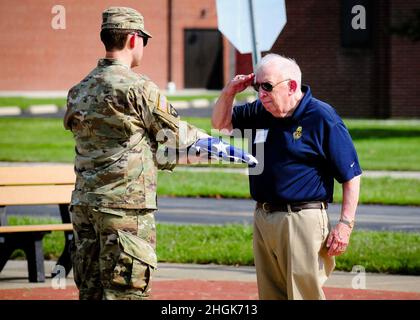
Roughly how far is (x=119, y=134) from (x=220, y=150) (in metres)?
0.54

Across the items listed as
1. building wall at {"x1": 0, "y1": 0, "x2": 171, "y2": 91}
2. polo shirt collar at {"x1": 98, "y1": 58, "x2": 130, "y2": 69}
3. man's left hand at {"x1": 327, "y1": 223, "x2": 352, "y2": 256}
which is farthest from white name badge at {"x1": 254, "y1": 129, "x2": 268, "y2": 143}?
building wall at {"x1": 0, "y1": 0, "x2": 171, "y2": 91}

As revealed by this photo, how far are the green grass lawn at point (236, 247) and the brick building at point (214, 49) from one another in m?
16.4

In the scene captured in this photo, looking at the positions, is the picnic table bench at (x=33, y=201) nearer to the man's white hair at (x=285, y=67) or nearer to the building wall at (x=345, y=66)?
the man's white hair at (x=285, y=67)

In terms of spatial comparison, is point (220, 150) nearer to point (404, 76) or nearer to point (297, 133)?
point (297, 133)

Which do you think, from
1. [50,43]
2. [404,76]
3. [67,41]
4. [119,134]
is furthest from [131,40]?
[50,43]

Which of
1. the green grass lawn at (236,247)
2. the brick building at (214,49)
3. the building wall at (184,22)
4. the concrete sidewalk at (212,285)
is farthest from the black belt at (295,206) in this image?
the building wall at (184,22)

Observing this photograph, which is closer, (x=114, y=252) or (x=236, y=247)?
(x=114, y=252)

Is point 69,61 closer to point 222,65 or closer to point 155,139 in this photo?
point 222,65

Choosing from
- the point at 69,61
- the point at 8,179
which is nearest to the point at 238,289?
the point at 8,179

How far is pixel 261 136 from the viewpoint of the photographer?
20.5 ft

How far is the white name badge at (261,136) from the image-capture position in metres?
6.23

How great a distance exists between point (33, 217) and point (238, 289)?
5659 millimetres

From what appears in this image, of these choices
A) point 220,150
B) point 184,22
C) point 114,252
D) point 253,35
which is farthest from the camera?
point 184,22
